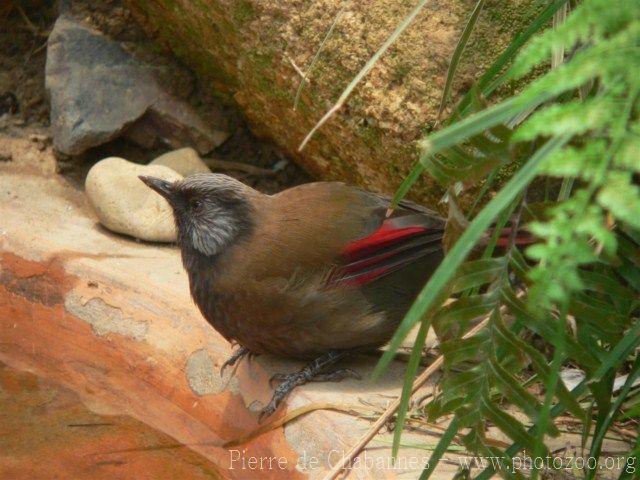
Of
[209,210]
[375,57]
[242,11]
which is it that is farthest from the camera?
[242,11]

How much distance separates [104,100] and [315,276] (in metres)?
2.35

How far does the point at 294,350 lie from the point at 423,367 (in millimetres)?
473

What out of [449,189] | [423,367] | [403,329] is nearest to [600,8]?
[403,329]

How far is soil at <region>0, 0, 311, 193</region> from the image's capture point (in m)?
5.38

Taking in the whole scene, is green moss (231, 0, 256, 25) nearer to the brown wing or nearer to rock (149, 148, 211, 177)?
rock (149, 148, 211, 177)

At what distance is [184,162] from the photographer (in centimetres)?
514

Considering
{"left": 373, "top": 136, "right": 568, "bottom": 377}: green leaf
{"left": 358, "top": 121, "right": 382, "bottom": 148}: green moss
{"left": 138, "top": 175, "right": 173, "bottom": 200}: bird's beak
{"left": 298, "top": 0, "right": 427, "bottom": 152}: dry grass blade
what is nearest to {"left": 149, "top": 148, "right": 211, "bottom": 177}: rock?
{"left": 138, "top": 175, "right": 173, "bottom": 200}: bird's beak

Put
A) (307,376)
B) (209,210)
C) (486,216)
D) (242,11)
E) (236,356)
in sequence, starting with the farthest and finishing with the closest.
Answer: (242,11), (209,210), (236,356), (307,376), (486,216)

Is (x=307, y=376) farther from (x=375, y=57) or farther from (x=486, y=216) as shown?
(x=486, y=216)

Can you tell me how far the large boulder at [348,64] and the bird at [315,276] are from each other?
512 millimetres

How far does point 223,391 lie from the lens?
3578 mm

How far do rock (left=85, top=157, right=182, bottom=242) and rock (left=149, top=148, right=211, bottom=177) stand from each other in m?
0.21

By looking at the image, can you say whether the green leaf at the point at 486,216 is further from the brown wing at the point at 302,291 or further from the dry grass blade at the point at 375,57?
the brown wing at the point at 302,291

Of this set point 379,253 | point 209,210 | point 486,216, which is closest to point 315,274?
point 379,253
